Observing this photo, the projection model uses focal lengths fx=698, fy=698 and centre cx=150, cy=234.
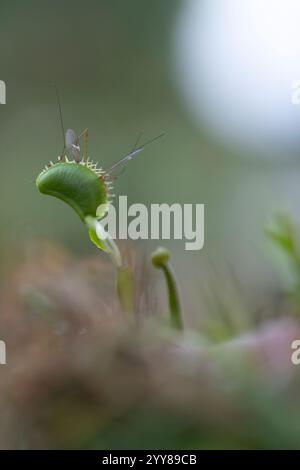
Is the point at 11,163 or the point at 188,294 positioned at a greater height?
the point at 11,163

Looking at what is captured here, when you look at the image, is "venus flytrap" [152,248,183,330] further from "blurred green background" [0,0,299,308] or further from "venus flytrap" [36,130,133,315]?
"blurred green background" [0,0,299,308]

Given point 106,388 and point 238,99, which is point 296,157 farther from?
point 106,388

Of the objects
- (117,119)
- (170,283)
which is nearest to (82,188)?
(170,283)

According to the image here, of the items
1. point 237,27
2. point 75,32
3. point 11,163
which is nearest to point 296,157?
point 237,27

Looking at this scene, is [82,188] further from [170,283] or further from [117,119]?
[117,119]

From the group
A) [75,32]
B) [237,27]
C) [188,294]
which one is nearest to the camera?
[188,294]

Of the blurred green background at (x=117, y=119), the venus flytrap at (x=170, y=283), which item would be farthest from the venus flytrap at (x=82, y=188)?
the blurred green background at (x=117, y=119)

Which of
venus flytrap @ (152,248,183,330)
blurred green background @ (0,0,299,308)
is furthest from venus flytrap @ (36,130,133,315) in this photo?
blurred green background @ (0,0,299,308)
